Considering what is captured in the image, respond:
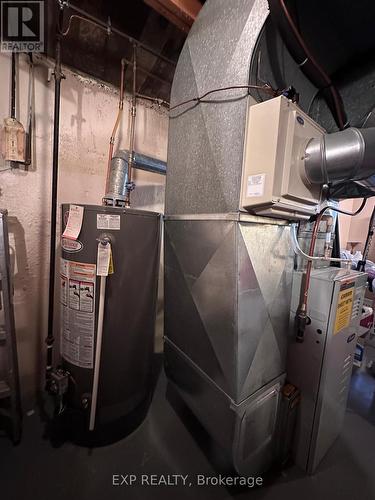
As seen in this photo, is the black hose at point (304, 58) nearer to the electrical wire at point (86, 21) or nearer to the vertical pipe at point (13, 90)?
the electrical wire at point (86, 21)

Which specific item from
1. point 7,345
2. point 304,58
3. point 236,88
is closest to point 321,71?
point 304,58

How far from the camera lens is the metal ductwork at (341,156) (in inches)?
29.7

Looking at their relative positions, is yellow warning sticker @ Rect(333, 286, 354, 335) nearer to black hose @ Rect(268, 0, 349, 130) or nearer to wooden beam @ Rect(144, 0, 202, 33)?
black hose @ Rect(268, 0, 349, 130)

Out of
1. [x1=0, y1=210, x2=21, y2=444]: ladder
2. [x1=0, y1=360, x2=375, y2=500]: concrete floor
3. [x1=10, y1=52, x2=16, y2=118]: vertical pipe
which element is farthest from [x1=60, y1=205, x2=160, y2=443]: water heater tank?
[x1=10, y1=52, x2=16, y2=118]: vertical pipe

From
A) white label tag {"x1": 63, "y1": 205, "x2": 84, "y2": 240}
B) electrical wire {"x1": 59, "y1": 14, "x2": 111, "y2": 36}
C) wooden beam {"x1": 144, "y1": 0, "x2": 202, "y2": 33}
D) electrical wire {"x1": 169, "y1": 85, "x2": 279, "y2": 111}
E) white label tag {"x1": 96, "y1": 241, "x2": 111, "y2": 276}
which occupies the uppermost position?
wooden beam {"x1": 144, "y1": 0, "x2": 202, "y2": 33}

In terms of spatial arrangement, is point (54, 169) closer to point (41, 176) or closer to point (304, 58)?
point (41, 176)

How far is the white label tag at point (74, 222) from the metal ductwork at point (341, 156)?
102cm

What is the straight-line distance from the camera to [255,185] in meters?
0.79

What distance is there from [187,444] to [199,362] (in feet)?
1.97

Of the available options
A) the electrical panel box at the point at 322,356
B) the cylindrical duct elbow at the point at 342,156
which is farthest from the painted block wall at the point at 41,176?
the electrical panel box at the point at 322,356

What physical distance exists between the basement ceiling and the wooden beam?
1 centimetres

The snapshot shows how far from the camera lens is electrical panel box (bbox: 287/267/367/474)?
1036 mm

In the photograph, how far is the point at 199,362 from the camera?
108 cm

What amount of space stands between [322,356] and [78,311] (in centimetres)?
126
